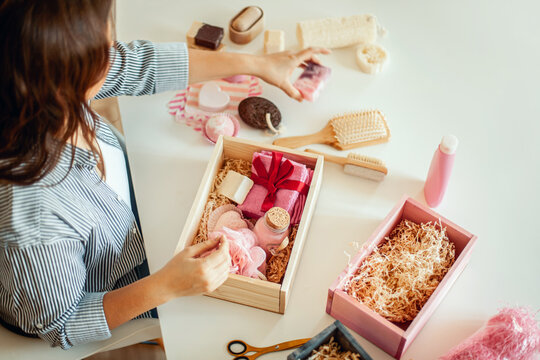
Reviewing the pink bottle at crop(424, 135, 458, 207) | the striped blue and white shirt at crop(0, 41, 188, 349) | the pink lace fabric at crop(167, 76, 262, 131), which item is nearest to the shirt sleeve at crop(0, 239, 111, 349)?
the striped blue and white shirt at crop(0, 41, 188, 349)

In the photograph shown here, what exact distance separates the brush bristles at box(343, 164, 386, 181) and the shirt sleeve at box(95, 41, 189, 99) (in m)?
0.47

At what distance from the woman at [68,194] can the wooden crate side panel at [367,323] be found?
230 mm

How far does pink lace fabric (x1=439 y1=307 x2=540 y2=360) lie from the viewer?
846 millimetres

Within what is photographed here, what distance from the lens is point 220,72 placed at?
4.10ft

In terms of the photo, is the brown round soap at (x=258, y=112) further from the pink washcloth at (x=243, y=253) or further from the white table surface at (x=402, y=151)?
the pink washcloth at (x=243, y=253)

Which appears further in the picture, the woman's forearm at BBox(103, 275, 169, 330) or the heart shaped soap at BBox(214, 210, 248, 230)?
the heart shaped soap at BBox(214, 210, 248, 230)

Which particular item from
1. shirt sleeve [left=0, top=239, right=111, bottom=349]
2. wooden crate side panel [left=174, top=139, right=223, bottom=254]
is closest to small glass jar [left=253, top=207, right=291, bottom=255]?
wooden crate side panel [left=174, top=139, right=223, bottom=254]

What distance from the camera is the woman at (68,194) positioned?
0.69 meters

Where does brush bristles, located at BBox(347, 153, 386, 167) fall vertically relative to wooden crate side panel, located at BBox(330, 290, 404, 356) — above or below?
above

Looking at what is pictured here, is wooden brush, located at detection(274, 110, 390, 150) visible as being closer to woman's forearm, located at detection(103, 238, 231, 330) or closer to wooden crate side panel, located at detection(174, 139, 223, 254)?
wooden crate side panel, located at detection(174, 139, 223, 254)

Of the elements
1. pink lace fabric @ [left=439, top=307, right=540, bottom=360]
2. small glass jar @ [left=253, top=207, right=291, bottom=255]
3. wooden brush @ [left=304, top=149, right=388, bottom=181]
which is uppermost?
wooden brush @ [left=304, top=149, right=388, bottom=181]

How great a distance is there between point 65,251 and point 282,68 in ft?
2.28

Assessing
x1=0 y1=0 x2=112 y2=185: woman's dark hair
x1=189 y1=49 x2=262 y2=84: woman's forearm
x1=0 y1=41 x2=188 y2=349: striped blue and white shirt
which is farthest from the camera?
x1=189 y1=49 x2=262 y2=84: woman's forearm

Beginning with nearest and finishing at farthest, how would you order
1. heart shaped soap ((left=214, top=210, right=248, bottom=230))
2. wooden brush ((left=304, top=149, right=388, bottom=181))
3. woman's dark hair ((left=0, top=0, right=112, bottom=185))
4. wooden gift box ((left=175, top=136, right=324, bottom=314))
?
1. woman's dark hair ((left=0, top=0, right=112, bottom=185))
2. wooden gift box ((left=175, top=136, right=324, bottom=314))
3. heart shaped soap ((left=214, top=210, right=248, bottom=230))
4. wooden brush ((left=304, top=149, right=388, bottom=181))
